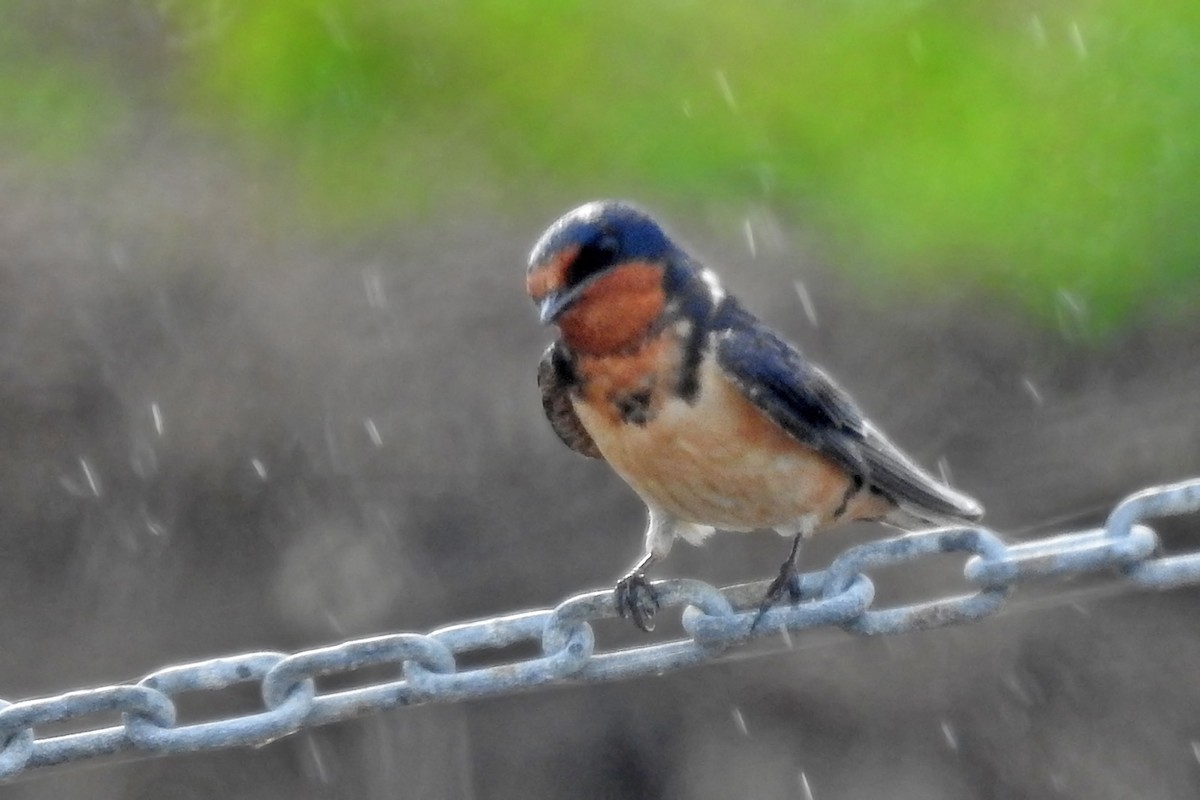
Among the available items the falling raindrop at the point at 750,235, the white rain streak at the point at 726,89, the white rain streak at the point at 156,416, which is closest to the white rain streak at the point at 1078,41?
the white rain streak at the point at 726,89

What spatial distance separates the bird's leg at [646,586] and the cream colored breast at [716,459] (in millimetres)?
111

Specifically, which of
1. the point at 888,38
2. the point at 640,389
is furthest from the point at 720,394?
the point at 888,38

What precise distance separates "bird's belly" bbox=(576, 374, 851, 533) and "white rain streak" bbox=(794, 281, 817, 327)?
112 cm

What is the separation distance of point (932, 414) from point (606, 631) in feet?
2.66

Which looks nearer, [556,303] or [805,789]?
[556,303]

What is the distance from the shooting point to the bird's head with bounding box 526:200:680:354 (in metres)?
2.20

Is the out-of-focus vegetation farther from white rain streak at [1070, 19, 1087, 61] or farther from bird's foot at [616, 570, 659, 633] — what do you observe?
bird's foot at [616, 570, 659, 633]

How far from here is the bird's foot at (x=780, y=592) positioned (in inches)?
66.1

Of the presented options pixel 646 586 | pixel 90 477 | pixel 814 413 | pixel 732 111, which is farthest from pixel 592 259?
pixel 732 111

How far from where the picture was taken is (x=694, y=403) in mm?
2363

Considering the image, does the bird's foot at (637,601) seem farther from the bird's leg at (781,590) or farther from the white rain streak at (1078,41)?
the white rain streak at (1078,41)

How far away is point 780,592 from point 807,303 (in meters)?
1.79

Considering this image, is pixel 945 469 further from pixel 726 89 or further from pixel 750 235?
pixel 726 89

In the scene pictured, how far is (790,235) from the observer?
3.77 metres
